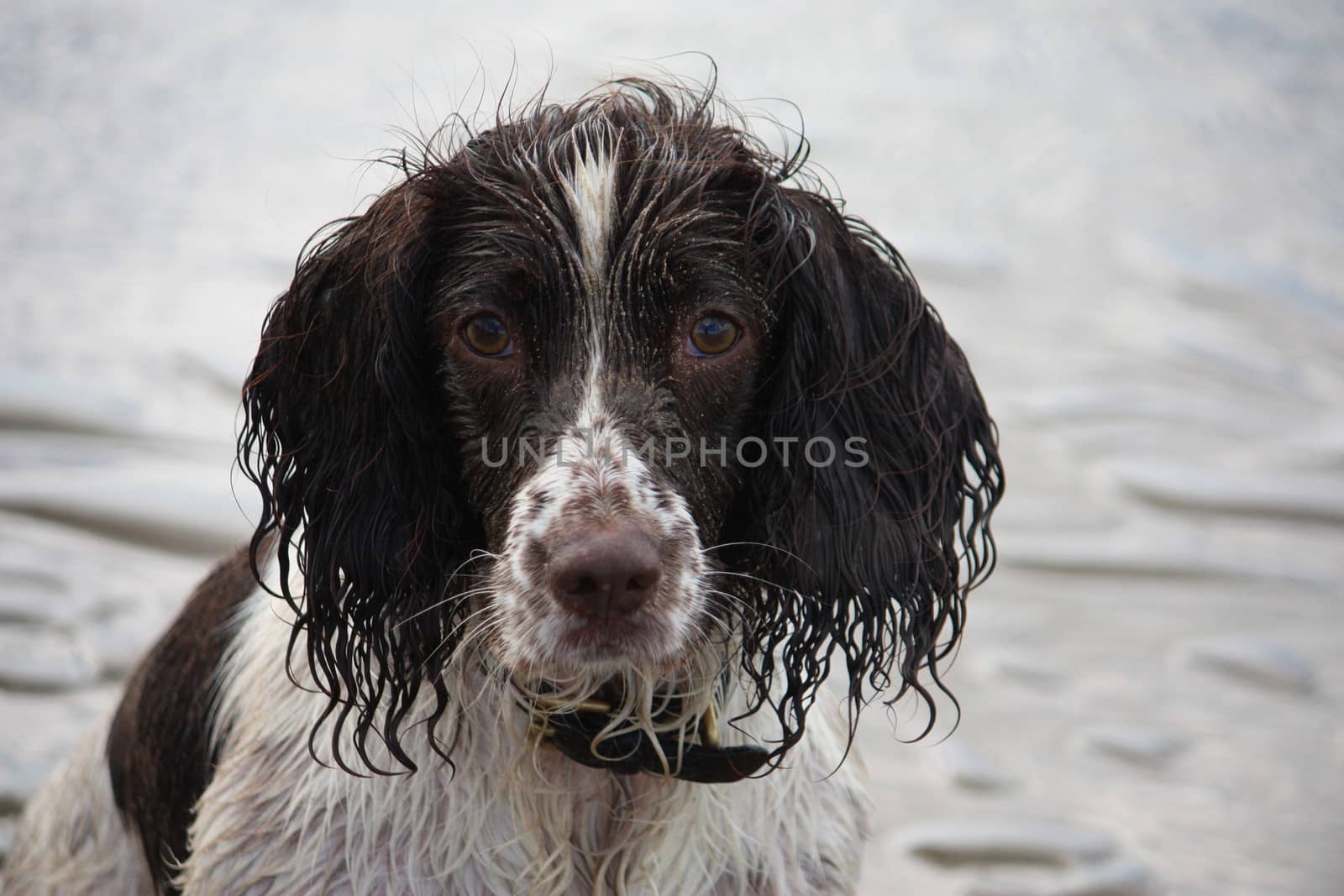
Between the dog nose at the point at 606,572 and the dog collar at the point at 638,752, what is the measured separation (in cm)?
36

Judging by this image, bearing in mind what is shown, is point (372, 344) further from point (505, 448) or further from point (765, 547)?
point (765, 547)

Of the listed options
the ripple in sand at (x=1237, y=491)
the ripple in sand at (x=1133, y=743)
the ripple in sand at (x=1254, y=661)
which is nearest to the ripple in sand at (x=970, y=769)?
the ripple in sand at (x=1133, y=743)

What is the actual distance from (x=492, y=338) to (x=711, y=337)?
0.38 metres

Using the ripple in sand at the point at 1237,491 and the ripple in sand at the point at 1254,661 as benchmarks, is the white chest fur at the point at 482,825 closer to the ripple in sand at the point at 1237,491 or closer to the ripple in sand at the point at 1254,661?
the ripple in sand at the point at 1254,661

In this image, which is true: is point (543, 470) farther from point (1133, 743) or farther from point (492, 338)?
point (1133, 743)

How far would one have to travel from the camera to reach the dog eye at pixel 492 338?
2504 mm

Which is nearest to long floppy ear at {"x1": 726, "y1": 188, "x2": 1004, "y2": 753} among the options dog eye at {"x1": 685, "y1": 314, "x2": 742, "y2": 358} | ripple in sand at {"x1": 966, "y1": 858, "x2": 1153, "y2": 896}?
dog eye at {"x1": 685, "y1": 314, "x2": 742, "y2": 358}

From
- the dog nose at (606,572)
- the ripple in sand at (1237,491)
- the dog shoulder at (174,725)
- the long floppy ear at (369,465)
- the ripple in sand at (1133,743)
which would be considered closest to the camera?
the dog nose at (606,572)

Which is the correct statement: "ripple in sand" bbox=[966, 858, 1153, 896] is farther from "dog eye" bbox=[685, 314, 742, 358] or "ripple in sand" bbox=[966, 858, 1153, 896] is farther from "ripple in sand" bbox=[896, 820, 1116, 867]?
"dog eye" bbox=[685, 314, 742, 358]

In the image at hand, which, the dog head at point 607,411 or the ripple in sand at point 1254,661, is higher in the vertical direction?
the ripple in sand at point 1254,661

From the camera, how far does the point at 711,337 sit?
8.27 feet

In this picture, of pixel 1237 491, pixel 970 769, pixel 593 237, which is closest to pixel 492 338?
pixel 593 237

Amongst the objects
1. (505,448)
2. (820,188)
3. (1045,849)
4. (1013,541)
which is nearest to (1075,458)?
(1013,541)

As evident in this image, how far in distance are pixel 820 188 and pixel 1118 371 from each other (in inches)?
164
